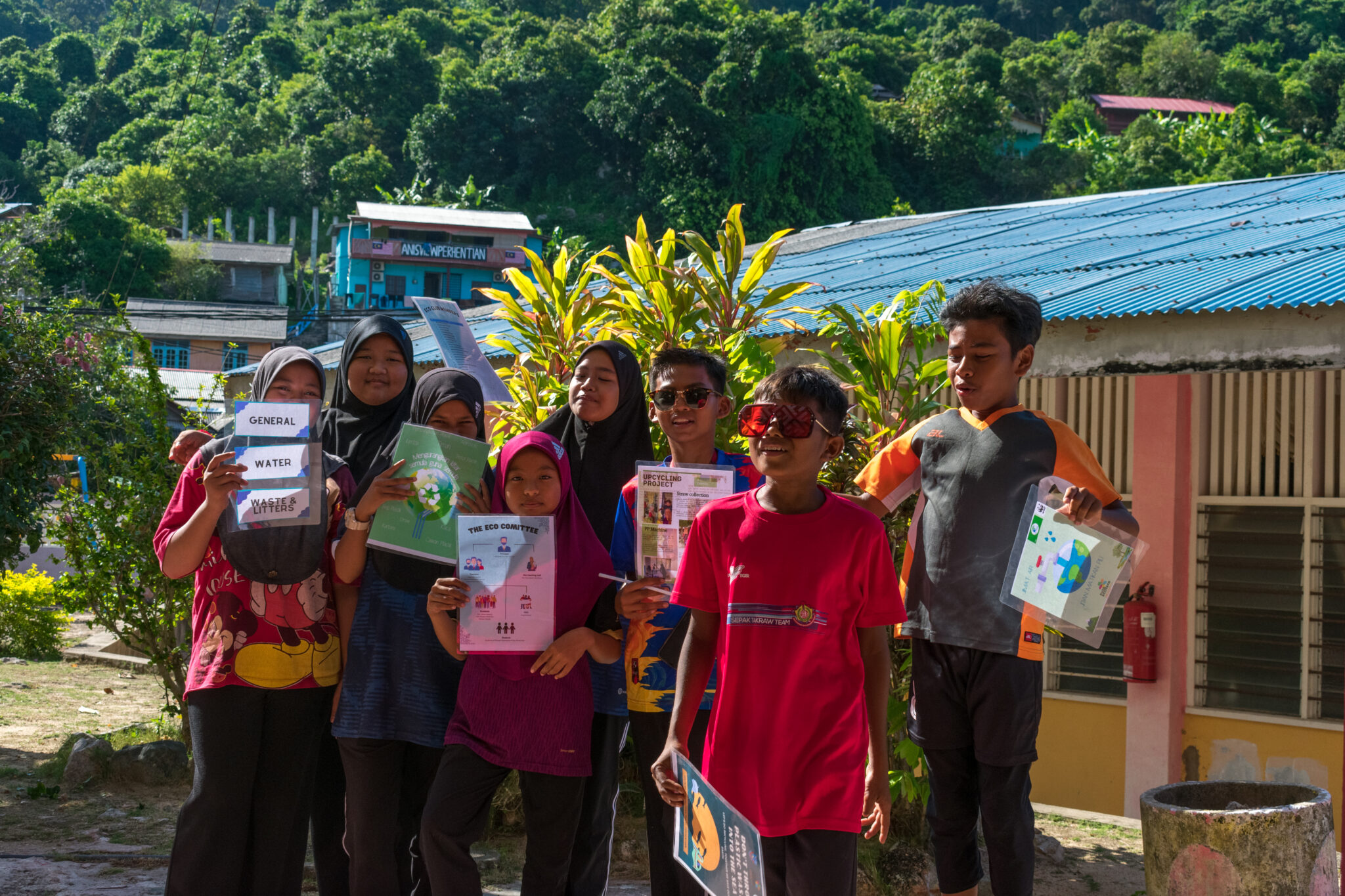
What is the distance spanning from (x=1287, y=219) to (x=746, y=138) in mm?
39627

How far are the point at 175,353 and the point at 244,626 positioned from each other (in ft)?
136

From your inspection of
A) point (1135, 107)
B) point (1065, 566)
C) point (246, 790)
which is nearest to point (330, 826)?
point (246, 790)

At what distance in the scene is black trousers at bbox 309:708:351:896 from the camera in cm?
352

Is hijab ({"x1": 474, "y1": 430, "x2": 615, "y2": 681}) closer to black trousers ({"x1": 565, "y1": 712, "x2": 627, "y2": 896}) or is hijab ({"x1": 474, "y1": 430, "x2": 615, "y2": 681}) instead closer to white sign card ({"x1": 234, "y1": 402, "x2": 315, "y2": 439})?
black trousers ({"x1": 565, "y1": 712, "x2": 627, "y2": 896})

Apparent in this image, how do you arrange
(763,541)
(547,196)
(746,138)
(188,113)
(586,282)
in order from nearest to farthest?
(763,541), (586,282), (746,138), (547,196), (188,113)

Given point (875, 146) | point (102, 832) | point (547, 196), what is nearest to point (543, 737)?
point (102, 832)

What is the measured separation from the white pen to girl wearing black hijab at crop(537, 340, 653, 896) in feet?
0.69

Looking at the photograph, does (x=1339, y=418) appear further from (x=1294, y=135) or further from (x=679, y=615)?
(x=1294, y=135)

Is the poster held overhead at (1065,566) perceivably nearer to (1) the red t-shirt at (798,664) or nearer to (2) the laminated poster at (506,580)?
(1) the red t-shirt at (798,664)

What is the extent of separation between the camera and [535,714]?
312 cm

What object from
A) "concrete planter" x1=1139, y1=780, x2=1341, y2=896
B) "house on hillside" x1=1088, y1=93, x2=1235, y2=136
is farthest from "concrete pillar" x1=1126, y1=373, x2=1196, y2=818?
"house on hillside" x1=1088, y1=93, x2=1235, y2=136

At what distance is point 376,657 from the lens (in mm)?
3248

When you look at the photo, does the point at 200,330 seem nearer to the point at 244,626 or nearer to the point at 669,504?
the point at 244,626

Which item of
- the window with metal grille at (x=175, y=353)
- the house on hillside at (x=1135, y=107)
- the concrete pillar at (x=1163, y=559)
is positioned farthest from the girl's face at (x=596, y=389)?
the house on hillside at (x=1135, y=107)
